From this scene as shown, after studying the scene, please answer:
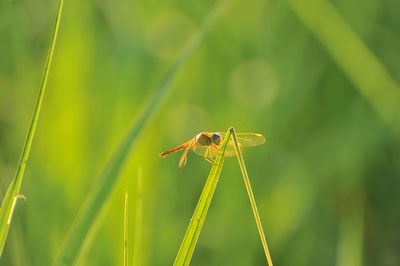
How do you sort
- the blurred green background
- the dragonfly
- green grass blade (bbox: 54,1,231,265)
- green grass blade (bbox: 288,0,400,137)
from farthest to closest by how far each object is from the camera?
green grass blade (bbox: 288,0,400,137), the blurred green background, the dragonfly, green grass blade (bbox: 54,1,231,265)

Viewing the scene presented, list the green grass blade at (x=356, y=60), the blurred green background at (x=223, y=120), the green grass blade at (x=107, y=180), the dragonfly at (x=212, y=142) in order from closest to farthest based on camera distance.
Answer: the green grass blade at (x=107, y=180), the dragonfly at (x=212, y=142), the blurred green background at (x=223, y=120), the green grass blade at (x=356, y=60)

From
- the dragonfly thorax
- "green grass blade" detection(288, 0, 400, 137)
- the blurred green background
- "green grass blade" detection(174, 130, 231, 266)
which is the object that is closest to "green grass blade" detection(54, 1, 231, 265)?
"green grass blade" detection(174, 130, 231, 266)

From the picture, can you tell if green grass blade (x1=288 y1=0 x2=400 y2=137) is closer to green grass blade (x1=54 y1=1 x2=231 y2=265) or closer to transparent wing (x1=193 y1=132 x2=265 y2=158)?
transparent wing (x1=193 y1=132 x2=265 y2=158)

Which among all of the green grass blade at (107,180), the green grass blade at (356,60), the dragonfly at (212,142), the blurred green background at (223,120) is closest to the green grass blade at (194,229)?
the green grass blade at (107,180)

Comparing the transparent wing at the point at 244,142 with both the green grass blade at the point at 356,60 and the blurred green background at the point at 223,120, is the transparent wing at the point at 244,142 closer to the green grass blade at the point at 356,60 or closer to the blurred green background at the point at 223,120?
the blurred green background at the point at 223,120

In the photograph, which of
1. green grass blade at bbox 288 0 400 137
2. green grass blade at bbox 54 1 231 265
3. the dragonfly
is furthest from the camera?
green grass blade at bbox 288 0 400 137

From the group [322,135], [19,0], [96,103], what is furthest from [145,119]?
[19,0]

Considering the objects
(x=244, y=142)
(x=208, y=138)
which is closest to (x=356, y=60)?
(x=244, y=142)

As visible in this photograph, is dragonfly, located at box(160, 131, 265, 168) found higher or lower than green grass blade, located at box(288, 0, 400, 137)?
lower
